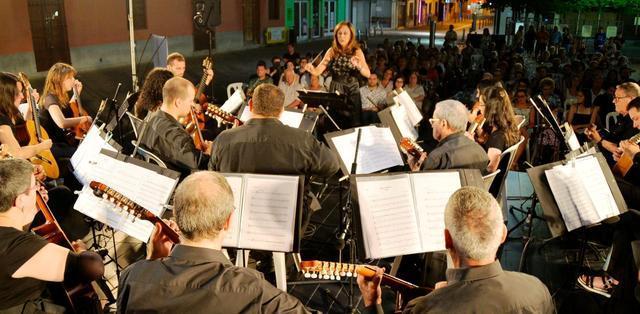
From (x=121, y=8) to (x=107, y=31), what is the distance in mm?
882

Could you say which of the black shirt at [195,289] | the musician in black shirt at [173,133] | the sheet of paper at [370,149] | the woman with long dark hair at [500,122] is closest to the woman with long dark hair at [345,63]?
the woman with long dark hair at [500,122]

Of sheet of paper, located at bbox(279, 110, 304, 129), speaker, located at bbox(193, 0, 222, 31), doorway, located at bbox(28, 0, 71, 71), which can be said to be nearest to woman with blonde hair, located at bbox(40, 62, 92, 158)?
sheet of paper, located at bbox(279, 110, 304, 129)

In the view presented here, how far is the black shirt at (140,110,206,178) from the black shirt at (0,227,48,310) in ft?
5.45

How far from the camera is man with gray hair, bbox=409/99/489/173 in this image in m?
3.73

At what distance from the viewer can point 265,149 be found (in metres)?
3.74

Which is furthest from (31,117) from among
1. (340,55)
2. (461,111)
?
(461,111)

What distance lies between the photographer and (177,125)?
4.17 metres

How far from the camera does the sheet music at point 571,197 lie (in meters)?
3.71

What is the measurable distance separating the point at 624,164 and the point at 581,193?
136cm

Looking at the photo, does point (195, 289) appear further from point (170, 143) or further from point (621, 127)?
point (621, 127)

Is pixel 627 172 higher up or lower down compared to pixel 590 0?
lower down

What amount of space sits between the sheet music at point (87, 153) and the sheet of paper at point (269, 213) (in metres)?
1.13

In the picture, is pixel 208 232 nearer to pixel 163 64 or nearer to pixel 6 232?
pixel 6 232

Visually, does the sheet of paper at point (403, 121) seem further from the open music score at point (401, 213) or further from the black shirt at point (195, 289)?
the black shirt at point (195, 289)
